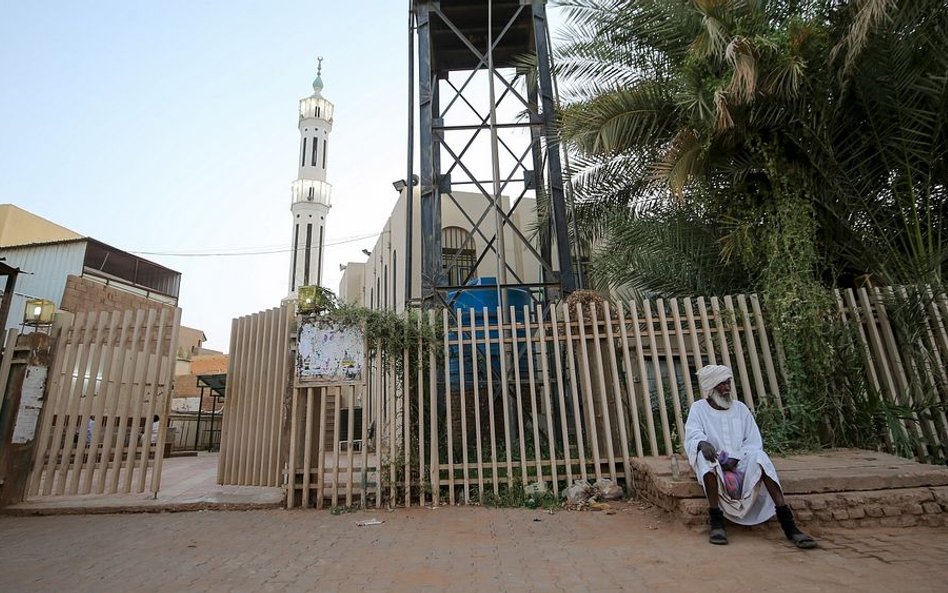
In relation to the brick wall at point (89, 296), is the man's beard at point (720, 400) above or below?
below

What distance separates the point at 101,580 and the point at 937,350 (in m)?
7.80

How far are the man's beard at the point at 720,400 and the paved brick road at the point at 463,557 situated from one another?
0.94 meters

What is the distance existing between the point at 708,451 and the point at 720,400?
20.3 inches

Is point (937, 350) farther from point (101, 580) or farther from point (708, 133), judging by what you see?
point (101, 580)

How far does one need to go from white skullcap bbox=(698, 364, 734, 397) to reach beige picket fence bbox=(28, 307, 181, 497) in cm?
549

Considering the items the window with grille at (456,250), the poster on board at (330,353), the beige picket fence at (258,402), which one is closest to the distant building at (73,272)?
the window with grille at (456,250)

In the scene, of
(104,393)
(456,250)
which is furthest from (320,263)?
(104,393)

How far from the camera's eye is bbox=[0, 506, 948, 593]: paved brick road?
9.23 ft

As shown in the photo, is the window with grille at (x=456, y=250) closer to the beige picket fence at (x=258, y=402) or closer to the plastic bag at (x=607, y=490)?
the beige picket fence at (x=258, y=402)

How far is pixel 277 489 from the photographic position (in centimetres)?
577

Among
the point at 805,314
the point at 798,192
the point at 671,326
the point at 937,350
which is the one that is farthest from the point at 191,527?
the point at 937,350

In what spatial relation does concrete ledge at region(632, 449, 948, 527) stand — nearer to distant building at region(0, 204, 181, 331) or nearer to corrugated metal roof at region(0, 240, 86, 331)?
distant building at region(0, 204, 181, 331)

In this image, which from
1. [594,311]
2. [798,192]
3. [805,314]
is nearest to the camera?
[805,314]

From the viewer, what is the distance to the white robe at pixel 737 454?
141 inches
